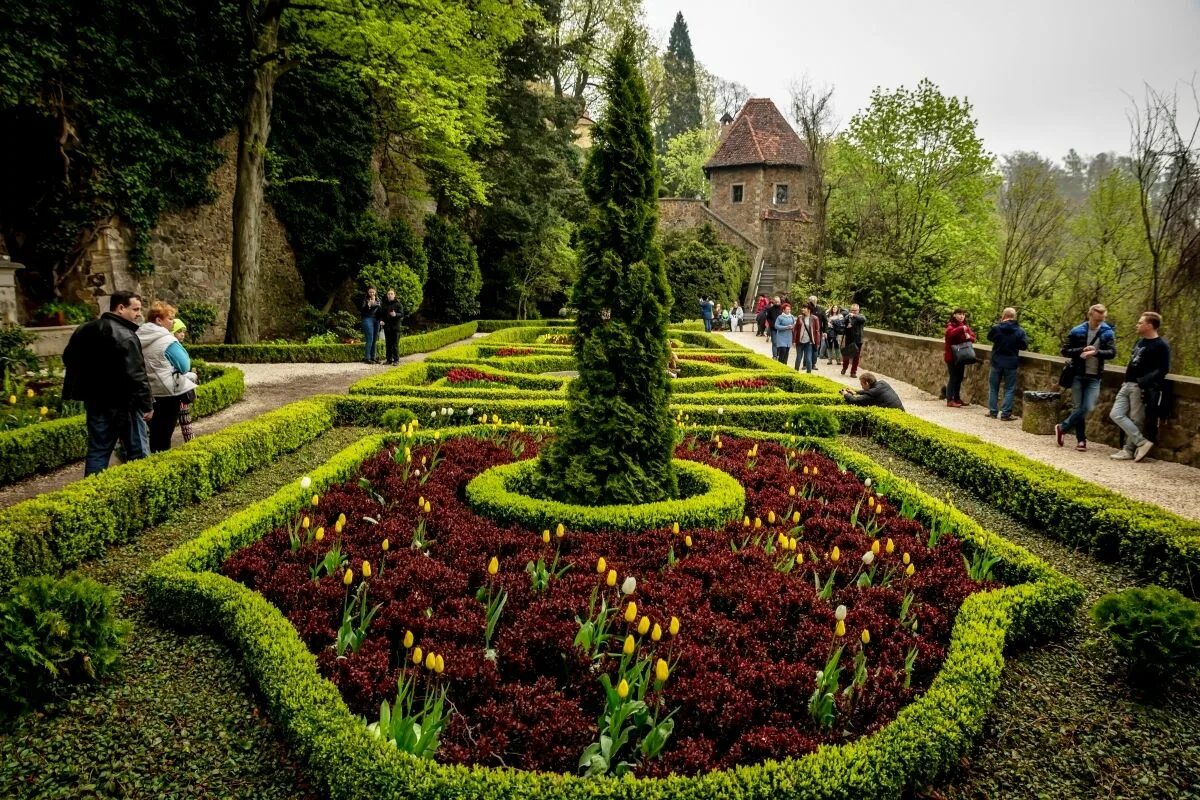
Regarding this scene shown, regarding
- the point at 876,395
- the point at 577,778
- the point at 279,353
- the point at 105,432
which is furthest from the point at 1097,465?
the point at 279,353

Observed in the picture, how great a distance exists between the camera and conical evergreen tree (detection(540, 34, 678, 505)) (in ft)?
16.8

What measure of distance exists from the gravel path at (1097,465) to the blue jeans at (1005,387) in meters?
0.23

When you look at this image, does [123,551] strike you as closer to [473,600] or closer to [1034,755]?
[473,600]

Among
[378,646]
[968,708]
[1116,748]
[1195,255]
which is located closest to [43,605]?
[378,646]

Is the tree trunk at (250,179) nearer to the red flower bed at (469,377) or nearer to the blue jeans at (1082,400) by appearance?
the red flower bed at (469,377)

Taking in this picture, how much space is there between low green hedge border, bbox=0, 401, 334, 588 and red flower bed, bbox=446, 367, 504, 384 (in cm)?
406

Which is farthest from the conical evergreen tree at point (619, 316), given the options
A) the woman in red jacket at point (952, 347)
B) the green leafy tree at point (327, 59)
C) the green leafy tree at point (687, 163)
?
the green leafy tree at point (687, 163)

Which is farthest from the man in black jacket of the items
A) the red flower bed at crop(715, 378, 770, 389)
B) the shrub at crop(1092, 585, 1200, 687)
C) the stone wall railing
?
the stone wall railing

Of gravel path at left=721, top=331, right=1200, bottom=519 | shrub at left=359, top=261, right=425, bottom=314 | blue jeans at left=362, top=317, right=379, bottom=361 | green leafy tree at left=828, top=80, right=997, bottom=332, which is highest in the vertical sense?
green leafy tree at left=828, top=80, right=997, bottom=332

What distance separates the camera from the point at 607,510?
4914mm

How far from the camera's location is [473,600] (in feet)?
12.4

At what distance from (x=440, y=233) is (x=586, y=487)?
2098cm

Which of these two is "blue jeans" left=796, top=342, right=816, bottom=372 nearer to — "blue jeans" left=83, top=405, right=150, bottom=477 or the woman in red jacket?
the woman in red jacket

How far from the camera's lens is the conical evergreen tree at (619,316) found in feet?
16.8
